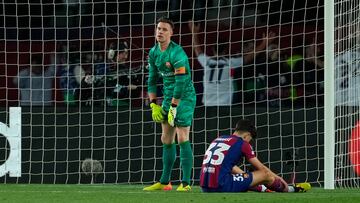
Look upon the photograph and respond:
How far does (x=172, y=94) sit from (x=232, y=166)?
1407mm

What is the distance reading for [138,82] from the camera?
17781mm

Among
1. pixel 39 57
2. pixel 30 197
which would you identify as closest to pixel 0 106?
pixel 39 57

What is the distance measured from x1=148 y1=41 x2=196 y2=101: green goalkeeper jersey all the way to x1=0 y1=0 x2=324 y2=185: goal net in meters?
3.02

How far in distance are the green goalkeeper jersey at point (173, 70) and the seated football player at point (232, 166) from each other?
0.94 meters

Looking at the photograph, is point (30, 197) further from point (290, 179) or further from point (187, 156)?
point (290, 179)

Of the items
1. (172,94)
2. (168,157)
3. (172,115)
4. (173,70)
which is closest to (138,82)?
(168,157)

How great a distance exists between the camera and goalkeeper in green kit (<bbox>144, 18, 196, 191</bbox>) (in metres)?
13.6

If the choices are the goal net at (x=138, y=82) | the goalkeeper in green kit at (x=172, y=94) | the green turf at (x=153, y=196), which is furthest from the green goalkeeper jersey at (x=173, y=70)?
the goal net at (x=138, y=82)

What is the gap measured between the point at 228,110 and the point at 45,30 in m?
3.20

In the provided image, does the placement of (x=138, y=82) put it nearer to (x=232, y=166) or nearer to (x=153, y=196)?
(x=232, y=166)

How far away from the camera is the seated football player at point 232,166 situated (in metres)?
12.8

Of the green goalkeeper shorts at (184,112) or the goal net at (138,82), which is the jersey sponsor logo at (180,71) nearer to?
the green goalkeeper shorts at (184,112)

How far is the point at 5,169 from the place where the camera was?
665 inches

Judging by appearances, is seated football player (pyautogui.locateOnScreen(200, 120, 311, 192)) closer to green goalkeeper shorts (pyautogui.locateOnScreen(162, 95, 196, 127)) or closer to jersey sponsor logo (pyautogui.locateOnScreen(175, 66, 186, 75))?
green goalkeeper shorts (pyautogui.locateOnScreen(162, 95, 196, 127))
